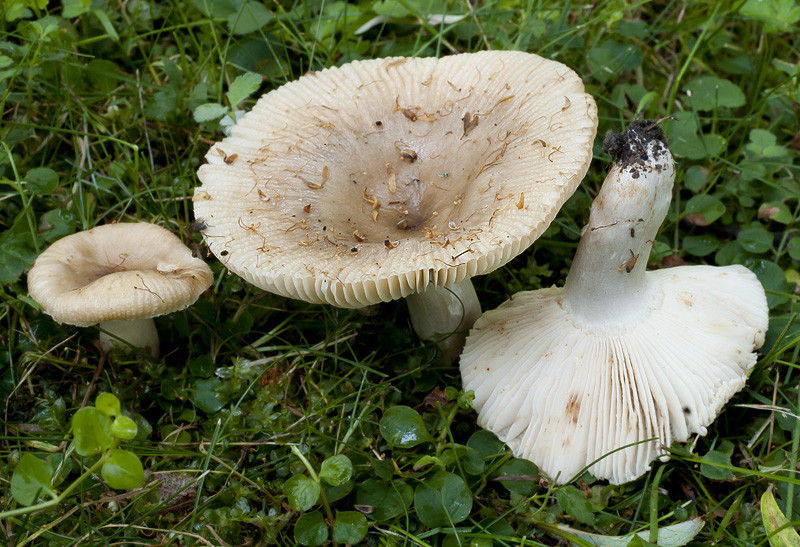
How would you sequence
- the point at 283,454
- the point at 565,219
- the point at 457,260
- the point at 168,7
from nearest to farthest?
1. the point at 457,260
2. the point at 283,454
3. the point at 565,219
4. the point at 168,7

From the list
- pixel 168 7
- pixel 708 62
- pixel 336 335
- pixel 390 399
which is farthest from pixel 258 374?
pixel 708 62

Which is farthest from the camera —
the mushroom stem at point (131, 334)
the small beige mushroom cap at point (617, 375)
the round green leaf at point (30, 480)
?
the mushroom stem at point (131, 334)

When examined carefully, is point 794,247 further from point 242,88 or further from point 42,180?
point 42,180

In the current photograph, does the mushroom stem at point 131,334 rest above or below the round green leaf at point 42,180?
below

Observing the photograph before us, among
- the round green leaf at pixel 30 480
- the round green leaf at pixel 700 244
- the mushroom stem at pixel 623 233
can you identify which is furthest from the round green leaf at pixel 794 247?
the round green leaf at pixel 30 480

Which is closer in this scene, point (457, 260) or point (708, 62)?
point (457, 260)

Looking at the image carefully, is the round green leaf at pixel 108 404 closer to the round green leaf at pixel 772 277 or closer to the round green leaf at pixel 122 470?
the round green leaf at pixel 122 470

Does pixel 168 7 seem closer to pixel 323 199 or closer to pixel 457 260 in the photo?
pixel 323 199
